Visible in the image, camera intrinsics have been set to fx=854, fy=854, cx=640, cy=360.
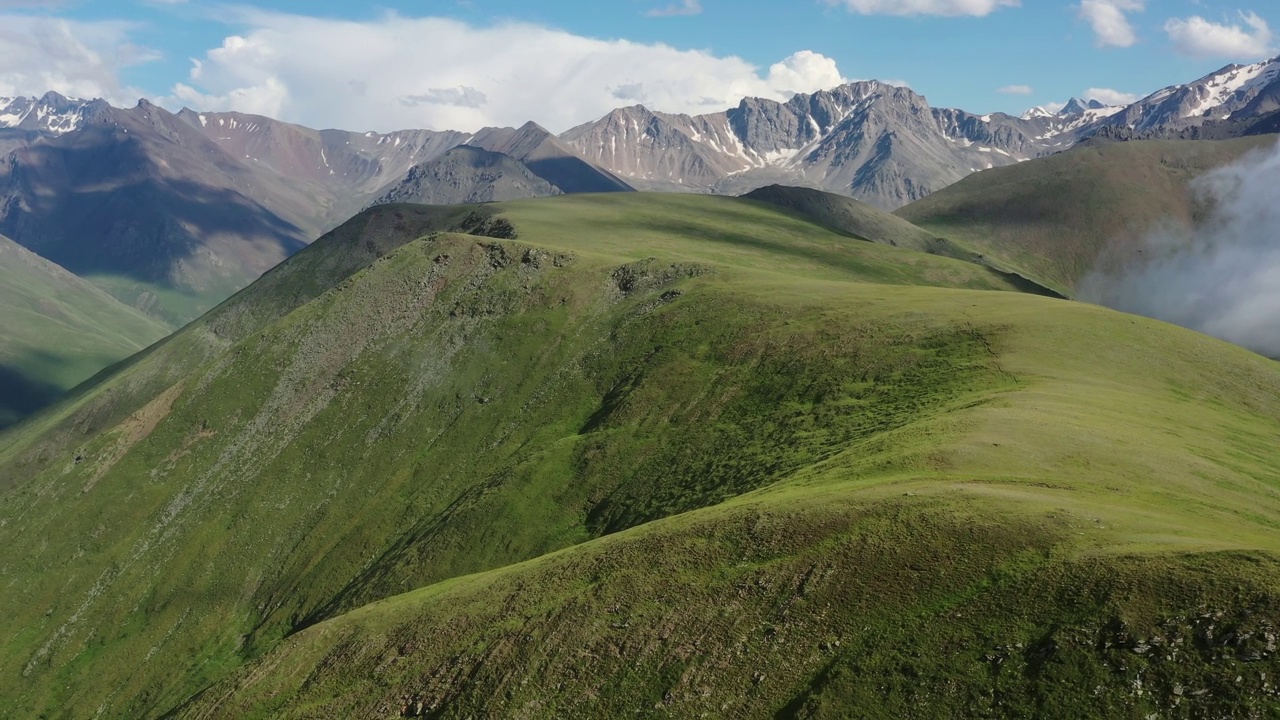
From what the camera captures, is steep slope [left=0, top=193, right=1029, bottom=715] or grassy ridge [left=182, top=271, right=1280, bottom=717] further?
steep slope [left=0, top=193, right=1029, bottom=715]

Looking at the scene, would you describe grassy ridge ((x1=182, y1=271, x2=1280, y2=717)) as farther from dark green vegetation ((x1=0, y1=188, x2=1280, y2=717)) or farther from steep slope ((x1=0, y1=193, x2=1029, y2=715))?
steep slope ((x1=0, y1=193, x2=1029, y2=715))

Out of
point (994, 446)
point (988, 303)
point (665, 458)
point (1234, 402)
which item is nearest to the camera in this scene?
point (994, 446)

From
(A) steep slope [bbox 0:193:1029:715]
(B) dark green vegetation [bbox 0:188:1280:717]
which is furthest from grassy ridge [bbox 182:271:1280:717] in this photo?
(A) steep slope [bbox 0:193:1029:715]

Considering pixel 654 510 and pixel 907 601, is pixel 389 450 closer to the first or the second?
pixel 654 510

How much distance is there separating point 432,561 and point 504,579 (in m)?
40.1

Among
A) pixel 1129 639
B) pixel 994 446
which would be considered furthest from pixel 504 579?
pixel 1129 639

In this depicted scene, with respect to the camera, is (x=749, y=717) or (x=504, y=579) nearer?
(x=749, y=717)

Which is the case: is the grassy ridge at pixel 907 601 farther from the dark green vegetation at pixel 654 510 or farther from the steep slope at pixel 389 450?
the steep slope at pixel 389 450

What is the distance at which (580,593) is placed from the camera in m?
51.3

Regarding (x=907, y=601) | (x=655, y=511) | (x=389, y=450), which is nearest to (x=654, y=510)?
(x=655, y=511)

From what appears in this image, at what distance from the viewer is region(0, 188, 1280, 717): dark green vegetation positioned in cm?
3706

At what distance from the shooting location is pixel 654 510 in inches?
3280

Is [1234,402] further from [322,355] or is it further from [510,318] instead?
[322,355]

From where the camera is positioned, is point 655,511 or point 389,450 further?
point 389,450
